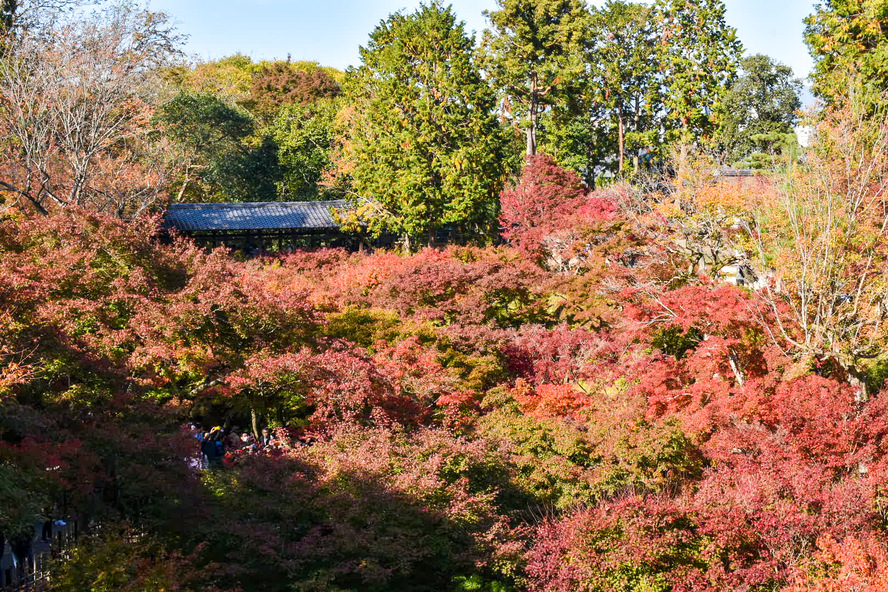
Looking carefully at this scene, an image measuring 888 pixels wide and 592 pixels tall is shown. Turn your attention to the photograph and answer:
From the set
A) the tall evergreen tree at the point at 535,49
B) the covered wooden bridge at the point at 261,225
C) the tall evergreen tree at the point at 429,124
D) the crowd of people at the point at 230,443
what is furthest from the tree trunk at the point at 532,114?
the crowd of people at the point at 230,443

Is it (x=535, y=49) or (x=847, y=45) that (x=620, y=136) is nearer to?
(x=535, y=49)

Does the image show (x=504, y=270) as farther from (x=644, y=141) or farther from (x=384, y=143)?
(x=644, y=141)

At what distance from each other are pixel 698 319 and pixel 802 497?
455 cm

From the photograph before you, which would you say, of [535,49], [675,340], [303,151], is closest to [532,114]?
[535,49]

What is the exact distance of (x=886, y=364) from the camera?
15797 mm

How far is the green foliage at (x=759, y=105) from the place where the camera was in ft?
125

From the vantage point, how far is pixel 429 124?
80.5 feet

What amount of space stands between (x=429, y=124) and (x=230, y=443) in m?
13.4

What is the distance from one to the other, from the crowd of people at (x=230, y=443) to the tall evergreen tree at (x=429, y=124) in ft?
37.7

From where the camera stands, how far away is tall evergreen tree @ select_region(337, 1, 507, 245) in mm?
24250

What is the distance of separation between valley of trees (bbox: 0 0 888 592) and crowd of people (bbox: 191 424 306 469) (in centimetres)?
23

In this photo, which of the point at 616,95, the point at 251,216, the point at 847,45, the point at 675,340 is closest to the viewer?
the point at 675,340

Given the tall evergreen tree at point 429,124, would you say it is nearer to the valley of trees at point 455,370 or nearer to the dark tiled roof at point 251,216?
the valley of trees at point 455,370

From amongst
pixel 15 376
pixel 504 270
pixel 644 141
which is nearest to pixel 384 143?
pixel 504 270
